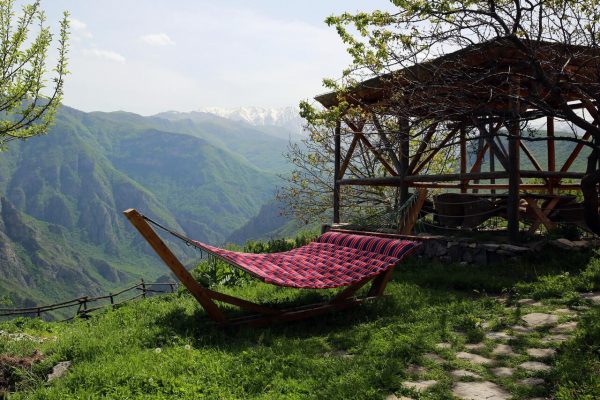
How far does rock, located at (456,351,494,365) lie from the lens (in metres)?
4.12

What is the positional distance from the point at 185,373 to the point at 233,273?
4.42 m

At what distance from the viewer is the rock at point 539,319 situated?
16.4 ft

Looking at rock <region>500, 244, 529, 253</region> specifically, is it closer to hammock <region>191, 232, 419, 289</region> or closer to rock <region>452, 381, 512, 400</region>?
hammock <region>191, 232, 419, 289</region>

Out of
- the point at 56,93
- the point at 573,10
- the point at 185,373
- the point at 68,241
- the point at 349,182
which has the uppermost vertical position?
the point at 573,10

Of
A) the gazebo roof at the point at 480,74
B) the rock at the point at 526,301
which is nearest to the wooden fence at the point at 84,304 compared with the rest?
the gazebo roof at the point at 480,74

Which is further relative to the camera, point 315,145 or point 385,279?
point 315,145

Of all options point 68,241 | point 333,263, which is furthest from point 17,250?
point 333,263

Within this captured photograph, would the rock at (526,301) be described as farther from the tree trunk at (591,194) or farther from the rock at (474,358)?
the rock at (474,358)

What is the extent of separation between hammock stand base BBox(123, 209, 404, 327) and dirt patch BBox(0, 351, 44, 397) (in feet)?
5.61

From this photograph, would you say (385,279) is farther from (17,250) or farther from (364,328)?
(17,250)

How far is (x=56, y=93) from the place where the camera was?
7242 mm

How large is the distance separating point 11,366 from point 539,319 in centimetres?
559

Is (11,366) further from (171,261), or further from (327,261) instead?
(327,261)

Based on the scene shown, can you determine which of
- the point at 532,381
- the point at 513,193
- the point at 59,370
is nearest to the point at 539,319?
the point at 532,381
